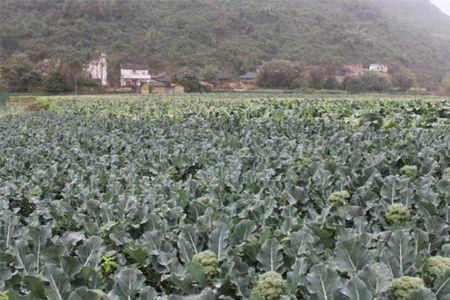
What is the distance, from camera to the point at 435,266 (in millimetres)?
2021

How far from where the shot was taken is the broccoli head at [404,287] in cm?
178

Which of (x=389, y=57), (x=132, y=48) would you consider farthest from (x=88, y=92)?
(x=389, y=57)

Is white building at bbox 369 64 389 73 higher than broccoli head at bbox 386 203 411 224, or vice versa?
white building at bbox 369 64 389 73

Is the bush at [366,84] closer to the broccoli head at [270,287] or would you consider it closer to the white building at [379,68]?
the white building at [379,68]

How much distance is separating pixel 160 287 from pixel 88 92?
73.0 metres

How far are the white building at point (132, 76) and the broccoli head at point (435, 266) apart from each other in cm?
8533

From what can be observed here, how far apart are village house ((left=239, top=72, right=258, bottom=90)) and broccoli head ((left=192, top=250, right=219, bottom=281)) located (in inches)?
3367

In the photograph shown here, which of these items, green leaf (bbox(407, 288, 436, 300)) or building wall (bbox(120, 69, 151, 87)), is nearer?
green leaf (bbox(407, 288, 436, 300))

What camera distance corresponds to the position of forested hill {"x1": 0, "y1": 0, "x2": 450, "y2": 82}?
93938 millimetres

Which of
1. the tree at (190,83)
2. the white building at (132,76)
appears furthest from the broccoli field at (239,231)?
the white building at (132,76)

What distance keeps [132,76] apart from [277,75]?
25290mm

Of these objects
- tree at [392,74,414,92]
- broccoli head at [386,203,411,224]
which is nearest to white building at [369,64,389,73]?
tree at [392,74,414,92]

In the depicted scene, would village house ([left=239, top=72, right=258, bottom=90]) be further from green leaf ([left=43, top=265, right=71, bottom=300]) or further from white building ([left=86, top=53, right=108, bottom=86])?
green leaf ([left=43, top=265, right=71, bottom=300])

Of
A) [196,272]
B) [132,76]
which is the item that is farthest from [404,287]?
[132,76]
